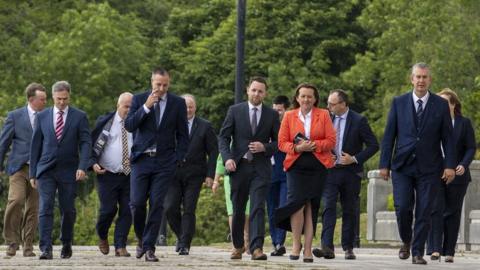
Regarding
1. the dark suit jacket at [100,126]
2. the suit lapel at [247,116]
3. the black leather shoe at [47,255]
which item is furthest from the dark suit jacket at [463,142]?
the black leather shoe at [47,255]

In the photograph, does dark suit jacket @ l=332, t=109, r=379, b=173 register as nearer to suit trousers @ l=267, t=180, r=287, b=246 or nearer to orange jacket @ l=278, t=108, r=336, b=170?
suit trousers @ l=267, t=180, r=287, b=246

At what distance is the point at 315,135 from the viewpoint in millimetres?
18484

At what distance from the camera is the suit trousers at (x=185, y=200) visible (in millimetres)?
21188

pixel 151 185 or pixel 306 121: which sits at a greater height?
pixel 306 121

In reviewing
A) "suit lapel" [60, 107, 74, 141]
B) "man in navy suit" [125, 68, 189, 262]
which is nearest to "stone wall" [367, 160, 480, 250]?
"suit lapel" [60, 107, 74, 141]

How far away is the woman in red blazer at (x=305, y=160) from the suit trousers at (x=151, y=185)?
127 cm

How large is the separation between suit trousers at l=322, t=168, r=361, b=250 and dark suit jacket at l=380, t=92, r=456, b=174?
1.91m

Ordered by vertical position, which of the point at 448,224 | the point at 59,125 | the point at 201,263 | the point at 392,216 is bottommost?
the point at 201,263

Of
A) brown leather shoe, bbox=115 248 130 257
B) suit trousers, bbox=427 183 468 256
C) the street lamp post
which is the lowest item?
brown leather shoe, bbox=115 248 130 257

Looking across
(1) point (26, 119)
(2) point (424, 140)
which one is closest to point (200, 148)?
(1) point (26, 119)

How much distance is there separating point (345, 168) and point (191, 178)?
2.14 metres

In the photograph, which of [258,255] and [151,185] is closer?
[151,185]

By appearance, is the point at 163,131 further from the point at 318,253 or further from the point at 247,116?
the point at 318,253

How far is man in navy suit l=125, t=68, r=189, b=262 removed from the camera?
1809 centimetres
